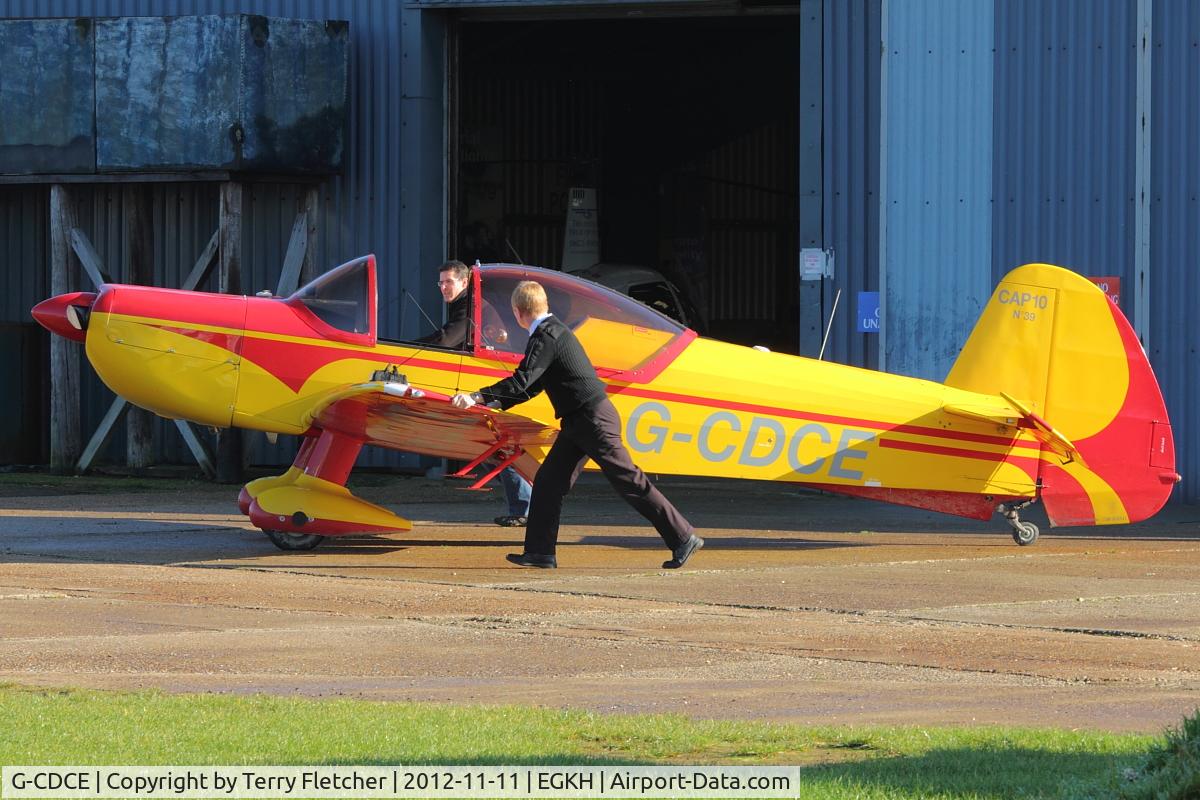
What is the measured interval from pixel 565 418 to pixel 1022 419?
3403 millimetres

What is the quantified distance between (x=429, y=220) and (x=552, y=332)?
8621mm

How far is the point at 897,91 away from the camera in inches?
691

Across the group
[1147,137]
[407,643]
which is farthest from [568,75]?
[407,643]

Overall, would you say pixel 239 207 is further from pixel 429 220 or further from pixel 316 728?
pixel 316 728

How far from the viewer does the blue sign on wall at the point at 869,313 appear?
17.5m

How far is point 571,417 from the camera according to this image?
10758 mm

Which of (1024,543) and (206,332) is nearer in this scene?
(206,332)

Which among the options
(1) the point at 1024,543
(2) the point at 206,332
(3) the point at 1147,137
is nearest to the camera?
(2) the point at 206,332

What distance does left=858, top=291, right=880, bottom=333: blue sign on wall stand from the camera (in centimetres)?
1750

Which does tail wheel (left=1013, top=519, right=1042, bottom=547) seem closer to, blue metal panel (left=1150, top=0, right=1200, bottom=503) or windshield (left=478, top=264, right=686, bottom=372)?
windshield (left=478, top=264, right=686, bottom=372)

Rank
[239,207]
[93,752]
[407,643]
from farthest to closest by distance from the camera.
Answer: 1. [239,207]
2. [407,643]
3. [93,752]

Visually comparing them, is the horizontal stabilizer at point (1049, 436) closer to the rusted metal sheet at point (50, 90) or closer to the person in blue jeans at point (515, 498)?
the person in blue jeans at point (515, 498)

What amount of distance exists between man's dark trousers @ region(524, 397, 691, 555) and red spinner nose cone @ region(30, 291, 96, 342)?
11.3 ft

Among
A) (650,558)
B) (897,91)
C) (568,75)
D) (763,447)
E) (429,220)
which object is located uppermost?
(568,75)
